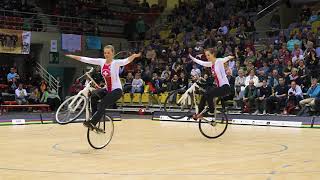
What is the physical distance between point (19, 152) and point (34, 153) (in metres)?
0.37

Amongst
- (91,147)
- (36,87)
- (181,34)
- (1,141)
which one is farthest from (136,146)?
(181,34)

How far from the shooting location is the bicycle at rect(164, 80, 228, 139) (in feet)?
44.5

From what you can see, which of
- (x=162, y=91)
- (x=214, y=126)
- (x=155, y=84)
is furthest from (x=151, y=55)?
(x=214, y=126)

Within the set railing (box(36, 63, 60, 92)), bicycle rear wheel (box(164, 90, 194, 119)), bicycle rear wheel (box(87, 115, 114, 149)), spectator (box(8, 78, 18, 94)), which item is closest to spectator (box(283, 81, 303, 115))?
bicycle rear wheel (box(164, 90, 194, 119))

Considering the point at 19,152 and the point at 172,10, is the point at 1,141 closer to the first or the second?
the point at 19,152

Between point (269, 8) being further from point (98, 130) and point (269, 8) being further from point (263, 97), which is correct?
point (98, 130)

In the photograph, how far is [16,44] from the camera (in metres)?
28.0

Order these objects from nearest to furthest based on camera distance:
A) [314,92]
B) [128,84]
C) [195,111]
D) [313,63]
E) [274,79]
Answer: [195,111] < [314,92] < [313,63] < [274,79] < [128,84]

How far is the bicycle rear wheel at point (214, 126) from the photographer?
1355 centimetres

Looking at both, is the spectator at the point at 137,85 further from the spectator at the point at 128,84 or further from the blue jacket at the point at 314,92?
the blue jacket at the point at 314,92

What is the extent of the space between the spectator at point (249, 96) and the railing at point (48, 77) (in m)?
11.8

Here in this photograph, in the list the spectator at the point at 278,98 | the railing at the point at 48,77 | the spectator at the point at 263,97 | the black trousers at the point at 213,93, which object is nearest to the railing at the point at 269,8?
the spectator at the point at 263,97

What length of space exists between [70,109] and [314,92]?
9.85 m

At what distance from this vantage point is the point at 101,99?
11.0m
